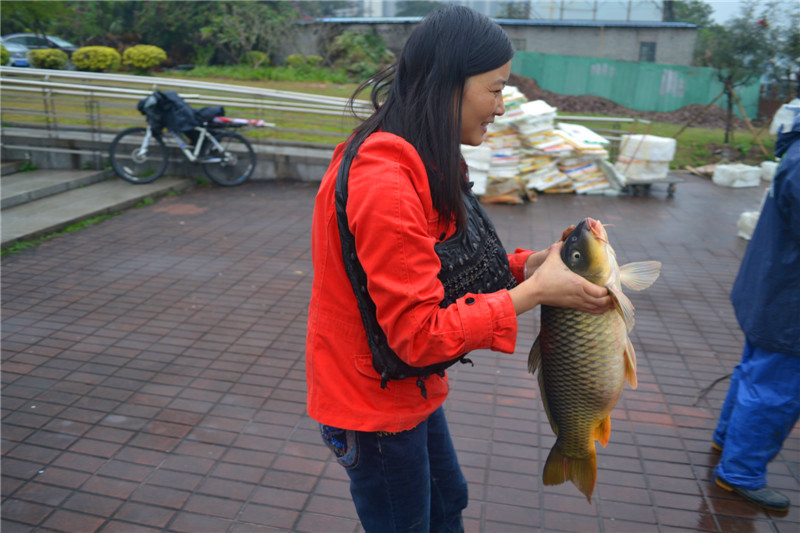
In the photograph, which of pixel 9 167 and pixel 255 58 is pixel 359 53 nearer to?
pixel 255 58

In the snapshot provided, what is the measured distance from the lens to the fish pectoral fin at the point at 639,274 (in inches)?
71.8

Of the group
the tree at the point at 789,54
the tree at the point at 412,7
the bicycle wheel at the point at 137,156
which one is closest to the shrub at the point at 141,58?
the bicycle wheel at the point at 137,156

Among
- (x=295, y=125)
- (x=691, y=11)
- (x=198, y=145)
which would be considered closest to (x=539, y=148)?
(x=295, y=125)

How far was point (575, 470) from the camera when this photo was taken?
2.02 meters

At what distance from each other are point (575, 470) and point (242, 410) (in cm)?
242

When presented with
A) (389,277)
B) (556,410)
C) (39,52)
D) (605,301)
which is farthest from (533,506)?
(39,52)

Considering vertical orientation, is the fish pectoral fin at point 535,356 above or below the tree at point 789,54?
below

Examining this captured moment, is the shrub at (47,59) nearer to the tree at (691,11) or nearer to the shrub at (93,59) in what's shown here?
the shrub at (93,59)

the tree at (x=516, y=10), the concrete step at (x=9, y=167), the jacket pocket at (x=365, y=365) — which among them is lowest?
the concrete step at (x=9, y=167)

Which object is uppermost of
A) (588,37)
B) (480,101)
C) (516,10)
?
(516,10)

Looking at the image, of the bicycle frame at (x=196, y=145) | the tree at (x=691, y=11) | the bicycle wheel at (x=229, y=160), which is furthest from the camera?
the tree at (x=691, y=11)

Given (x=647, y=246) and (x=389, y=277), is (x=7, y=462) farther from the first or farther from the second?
(x=647, y=246)

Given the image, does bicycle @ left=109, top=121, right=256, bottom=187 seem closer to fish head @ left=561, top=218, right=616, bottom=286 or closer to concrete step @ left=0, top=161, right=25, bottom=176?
concrete step @ left=0, top=161, right=25, bottom=176

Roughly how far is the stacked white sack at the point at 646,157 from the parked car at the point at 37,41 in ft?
66.0
